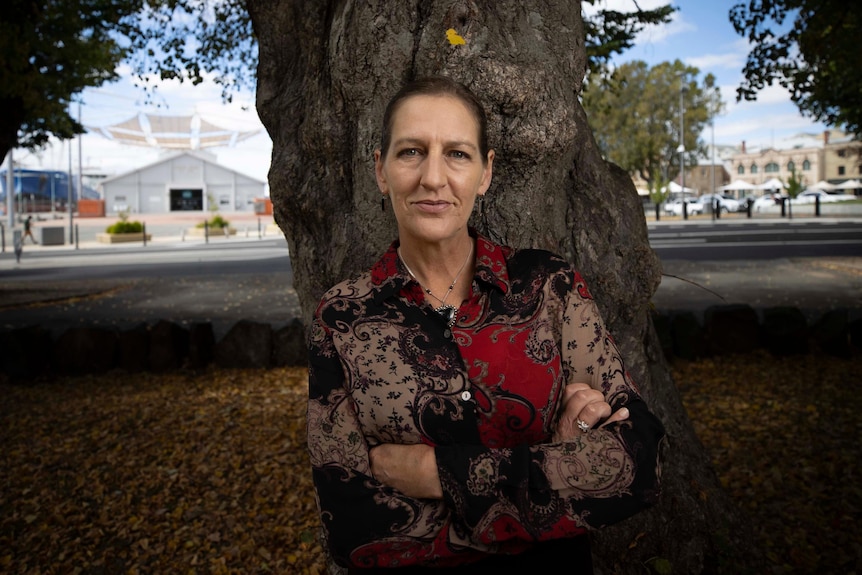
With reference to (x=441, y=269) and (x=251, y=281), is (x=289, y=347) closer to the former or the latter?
(x=441, y=269)

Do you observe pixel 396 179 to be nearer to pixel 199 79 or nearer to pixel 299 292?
pixel 299 292

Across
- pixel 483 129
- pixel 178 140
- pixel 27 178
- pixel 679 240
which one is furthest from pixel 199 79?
pixel 178 140

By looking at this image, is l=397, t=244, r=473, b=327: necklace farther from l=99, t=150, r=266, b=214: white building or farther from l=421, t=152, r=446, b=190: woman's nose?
l=99, t=150, r=266, b=214: white building

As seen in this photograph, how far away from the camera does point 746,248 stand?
65.1ft

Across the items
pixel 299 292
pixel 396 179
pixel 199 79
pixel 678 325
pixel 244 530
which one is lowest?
pixel 244 530

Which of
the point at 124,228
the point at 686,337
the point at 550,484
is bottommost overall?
the point at 686,337

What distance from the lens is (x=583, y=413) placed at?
1.82m

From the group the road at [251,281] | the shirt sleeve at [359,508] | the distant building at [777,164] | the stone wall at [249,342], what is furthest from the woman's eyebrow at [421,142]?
the distant building at [777,164]

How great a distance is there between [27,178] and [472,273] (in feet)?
295

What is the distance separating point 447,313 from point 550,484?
1.75 ft

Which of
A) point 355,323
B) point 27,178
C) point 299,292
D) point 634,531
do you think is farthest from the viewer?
point 27,178

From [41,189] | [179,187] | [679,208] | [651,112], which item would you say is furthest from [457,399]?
[41,189]

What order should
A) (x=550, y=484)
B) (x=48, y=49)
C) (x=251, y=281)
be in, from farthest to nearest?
(x=251, y=281), (x=48, y=49), (x=550, y=484)

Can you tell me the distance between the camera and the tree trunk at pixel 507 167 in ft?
8.86
